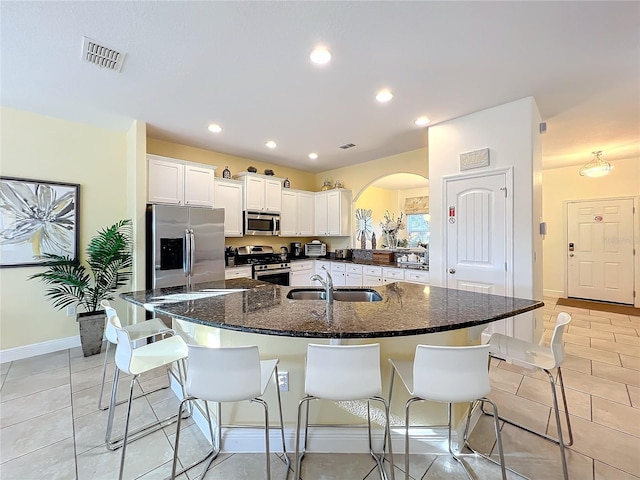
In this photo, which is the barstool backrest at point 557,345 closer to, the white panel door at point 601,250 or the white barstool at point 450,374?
the white barstool at point 450,374

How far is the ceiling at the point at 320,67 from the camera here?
1.75m

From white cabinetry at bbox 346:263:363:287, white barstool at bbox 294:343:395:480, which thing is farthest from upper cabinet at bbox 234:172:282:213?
white barstool at bbox 294:343:395:480

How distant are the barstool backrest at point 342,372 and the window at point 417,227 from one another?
23.2 ft

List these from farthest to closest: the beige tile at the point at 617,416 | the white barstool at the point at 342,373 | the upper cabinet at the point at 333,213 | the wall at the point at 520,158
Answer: the upper cabinet at the point at 333,213, the wall at the point at 520,158, the beige tile at the point at 617,416, the white barstool at the point at 342,373

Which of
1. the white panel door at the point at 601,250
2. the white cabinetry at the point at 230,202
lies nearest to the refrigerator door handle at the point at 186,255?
the white cabinetry at the point at 230,202

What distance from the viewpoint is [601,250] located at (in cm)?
536

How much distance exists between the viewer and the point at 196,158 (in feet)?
14.6

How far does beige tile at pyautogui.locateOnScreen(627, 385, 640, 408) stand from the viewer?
7.37 feet

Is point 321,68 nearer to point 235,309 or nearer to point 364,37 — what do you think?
point 364,37

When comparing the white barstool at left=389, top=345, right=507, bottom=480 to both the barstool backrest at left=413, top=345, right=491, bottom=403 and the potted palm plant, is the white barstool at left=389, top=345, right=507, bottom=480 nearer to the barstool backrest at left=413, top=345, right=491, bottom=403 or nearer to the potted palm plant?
the barstool backrest at left=413, top=345, right=491, bottom=403

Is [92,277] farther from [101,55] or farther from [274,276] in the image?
[101,55]

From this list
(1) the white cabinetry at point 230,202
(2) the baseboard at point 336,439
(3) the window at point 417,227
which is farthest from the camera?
(3) the window at point 417,227

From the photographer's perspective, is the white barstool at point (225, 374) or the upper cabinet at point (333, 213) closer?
the white barstool at point (225, 374)

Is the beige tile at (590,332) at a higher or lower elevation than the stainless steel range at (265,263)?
lower
